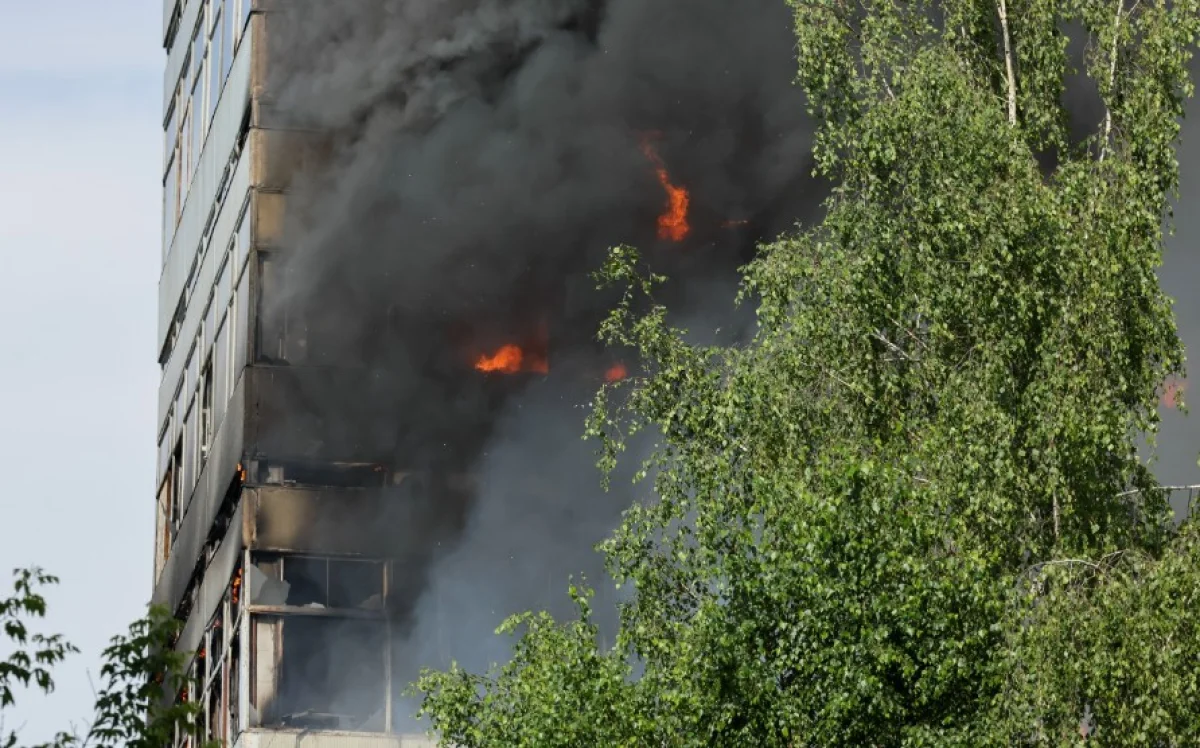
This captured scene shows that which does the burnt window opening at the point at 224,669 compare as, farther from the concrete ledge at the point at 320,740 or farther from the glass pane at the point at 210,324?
the glass pane at the point at 210,324

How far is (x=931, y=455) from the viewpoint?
30.0 metres

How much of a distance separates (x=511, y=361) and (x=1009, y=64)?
24408mm

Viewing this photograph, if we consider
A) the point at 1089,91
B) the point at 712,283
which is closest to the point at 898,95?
the point at 1089,91

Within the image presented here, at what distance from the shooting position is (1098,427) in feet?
95.2

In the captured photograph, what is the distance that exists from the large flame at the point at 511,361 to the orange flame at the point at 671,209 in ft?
17.0

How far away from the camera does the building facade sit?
48.5 metres

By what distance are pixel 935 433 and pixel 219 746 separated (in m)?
12.2

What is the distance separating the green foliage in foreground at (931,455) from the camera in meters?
28.2

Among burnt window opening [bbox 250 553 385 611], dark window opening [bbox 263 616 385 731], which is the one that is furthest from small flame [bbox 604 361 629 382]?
dark window opening [bbox 263 616 385 731]

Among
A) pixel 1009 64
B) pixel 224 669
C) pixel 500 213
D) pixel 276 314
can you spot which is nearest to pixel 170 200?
pixel 500 213

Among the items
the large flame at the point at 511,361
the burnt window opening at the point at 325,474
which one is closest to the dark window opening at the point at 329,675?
the burnt window opening at the point at 325,474

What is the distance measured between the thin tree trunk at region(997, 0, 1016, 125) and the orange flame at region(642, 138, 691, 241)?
25.2 metres

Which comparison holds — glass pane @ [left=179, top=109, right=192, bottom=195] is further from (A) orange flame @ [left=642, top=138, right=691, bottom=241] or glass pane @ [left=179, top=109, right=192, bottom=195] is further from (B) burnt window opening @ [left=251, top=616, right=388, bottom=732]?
(B) burnt window opening @ [left=251, top=616, right=388, bottom=732]

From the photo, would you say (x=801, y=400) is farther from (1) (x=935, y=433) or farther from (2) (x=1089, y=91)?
(2) (x=1089, y=91)
